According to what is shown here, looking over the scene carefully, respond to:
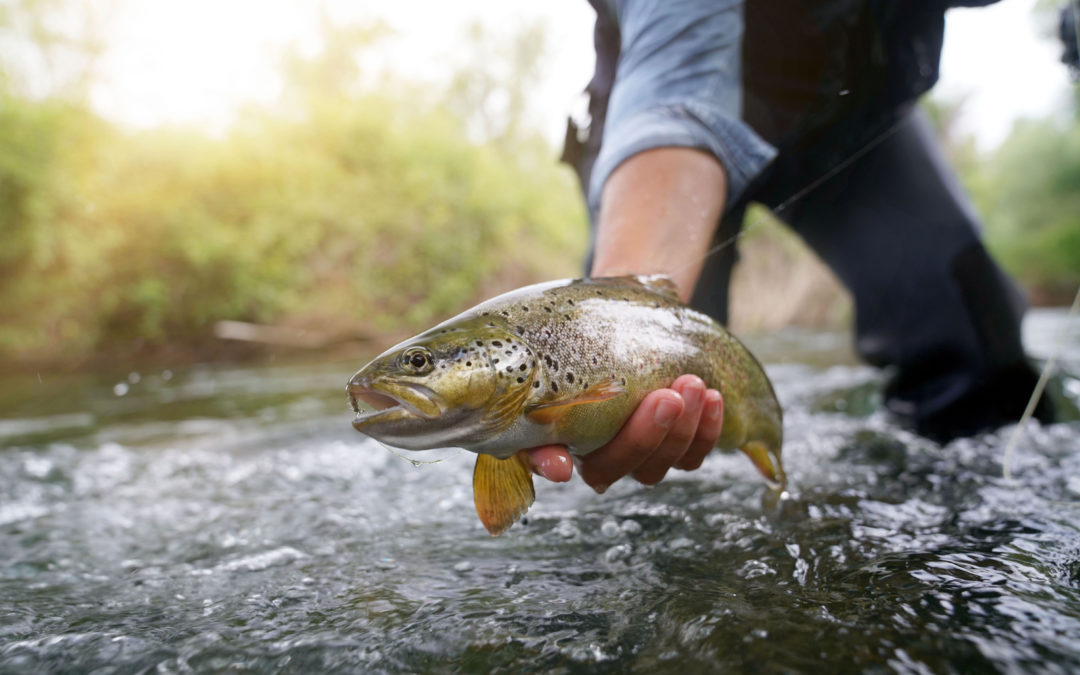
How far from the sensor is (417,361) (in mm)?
1489

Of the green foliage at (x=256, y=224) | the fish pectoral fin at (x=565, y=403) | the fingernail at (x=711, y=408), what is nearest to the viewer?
the fish pectoral fin at (x=565, y=403)

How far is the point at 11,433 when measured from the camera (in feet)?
17.1

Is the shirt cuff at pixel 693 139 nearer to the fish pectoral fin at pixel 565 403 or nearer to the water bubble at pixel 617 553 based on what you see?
the fish pectoral fin at pixel 565 403

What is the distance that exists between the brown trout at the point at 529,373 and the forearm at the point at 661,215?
0.15 meters

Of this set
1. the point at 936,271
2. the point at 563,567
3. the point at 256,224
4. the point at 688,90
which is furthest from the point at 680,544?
the point at 256,224

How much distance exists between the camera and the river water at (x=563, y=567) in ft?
4.34

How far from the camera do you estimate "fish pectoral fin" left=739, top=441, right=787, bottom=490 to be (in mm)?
2221

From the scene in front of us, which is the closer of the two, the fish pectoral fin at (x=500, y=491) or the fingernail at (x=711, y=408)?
the fish pectoral fin at (x=500, y=491)

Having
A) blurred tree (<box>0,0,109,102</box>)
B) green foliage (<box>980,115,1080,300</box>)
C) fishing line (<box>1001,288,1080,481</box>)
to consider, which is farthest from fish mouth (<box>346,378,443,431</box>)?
green foliage (<box>980,115,1080,300</box>)

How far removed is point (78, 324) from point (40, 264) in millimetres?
1601

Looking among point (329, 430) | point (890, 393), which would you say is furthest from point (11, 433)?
point (890, 393)

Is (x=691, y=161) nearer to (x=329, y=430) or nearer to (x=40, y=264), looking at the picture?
(x=329, y=430)

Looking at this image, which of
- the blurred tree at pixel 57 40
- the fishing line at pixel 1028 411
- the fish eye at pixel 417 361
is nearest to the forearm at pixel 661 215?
the fish eye at pixel 417 361

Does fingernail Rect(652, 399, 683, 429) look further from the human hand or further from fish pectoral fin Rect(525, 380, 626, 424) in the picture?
fish pectoral fin Rect(525, 380, 626, 424)
